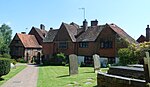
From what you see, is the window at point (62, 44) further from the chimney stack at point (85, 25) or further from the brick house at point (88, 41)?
the chimney stack at point (85, 25)

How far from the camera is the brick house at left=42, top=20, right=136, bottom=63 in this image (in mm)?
39731

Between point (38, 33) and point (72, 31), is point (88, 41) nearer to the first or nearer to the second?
point (72, 31)

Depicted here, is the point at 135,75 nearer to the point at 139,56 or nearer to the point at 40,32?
the point at 139,56

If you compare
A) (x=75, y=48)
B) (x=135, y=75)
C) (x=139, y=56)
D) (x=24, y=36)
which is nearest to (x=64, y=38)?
(x=75, y=48)

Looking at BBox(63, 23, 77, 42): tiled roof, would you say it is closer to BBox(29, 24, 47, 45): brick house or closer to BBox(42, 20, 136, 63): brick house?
BBox(42, 20, 136, 63): brick house

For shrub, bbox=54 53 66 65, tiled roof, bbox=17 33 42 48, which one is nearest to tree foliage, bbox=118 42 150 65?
shrub, bbox=54 53 66 65

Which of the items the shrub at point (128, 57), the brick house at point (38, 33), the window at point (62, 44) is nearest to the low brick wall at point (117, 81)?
the shrub at point (128, 57)

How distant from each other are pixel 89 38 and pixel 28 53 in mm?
20831

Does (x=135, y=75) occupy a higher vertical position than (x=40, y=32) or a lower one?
lower

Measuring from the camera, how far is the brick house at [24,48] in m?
57.8

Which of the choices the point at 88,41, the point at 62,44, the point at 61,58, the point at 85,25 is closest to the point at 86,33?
the point at 85,25

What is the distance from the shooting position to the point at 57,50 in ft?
162

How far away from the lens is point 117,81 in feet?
33.6

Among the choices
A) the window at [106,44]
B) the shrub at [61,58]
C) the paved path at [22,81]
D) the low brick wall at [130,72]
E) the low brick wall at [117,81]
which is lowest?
the paved path at [22,81]
